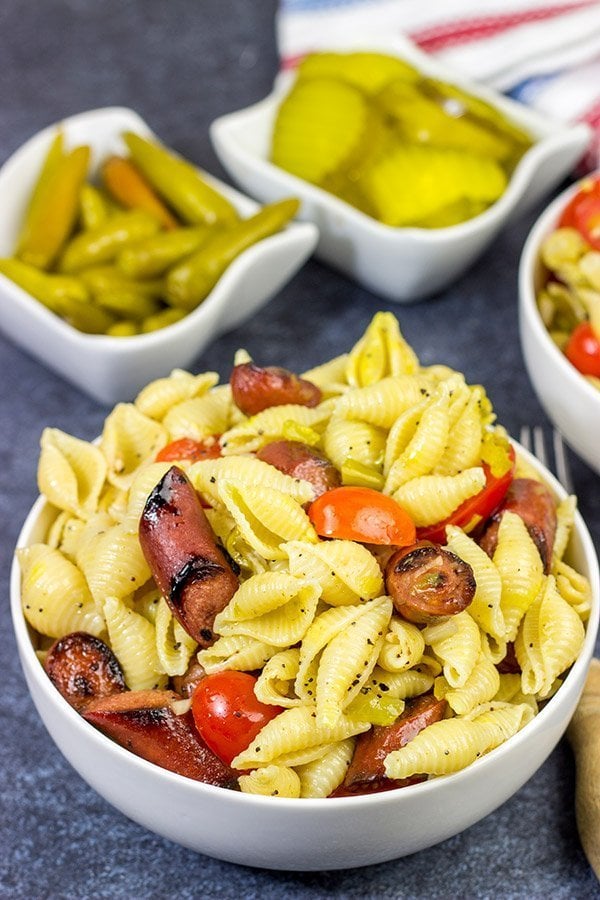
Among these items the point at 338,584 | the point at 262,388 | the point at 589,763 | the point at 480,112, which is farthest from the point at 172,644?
the point at 480,112

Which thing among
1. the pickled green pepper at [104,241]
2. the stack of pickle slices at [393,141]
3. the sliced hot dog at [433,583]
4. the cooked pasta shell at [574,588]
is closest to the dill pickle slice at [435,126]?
the stack of pickle slices at [393,141]

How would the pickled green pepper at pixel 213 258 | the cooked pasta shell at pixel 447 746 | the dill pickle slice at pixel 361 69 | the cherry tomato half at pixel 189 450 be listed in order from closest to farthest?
the cooked pasta shell at pixel 447 746
the cherry tomato half at pixel 189 450
the pickled green pepper at pixel 213 258
the dill pickle slice at pixel 361 69

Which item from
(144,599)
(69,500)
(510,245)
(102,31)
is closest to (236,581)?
(144,599)

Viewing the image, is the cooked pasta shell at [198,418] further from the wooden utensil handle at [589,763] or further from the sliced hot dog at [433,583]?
the wooden utensil handle at [589,763]

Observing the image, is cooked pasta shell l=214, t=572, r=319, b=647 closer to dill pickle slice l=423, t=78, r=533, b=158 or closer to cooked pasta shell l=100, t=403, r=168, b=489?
cooked pasta shell l=100, t=403, r=168, b=489

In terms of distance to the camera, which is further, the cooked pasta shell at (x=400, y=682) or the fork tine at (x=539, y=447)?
the fork tine at (x=539, y=447)

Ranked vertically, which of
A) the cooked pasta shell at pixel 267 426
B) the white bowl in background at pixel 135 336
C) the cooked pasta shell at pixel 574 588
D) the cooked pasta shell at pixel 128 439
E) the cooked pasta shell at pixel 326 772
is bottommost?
the white bowl in background at pixel 135 336
